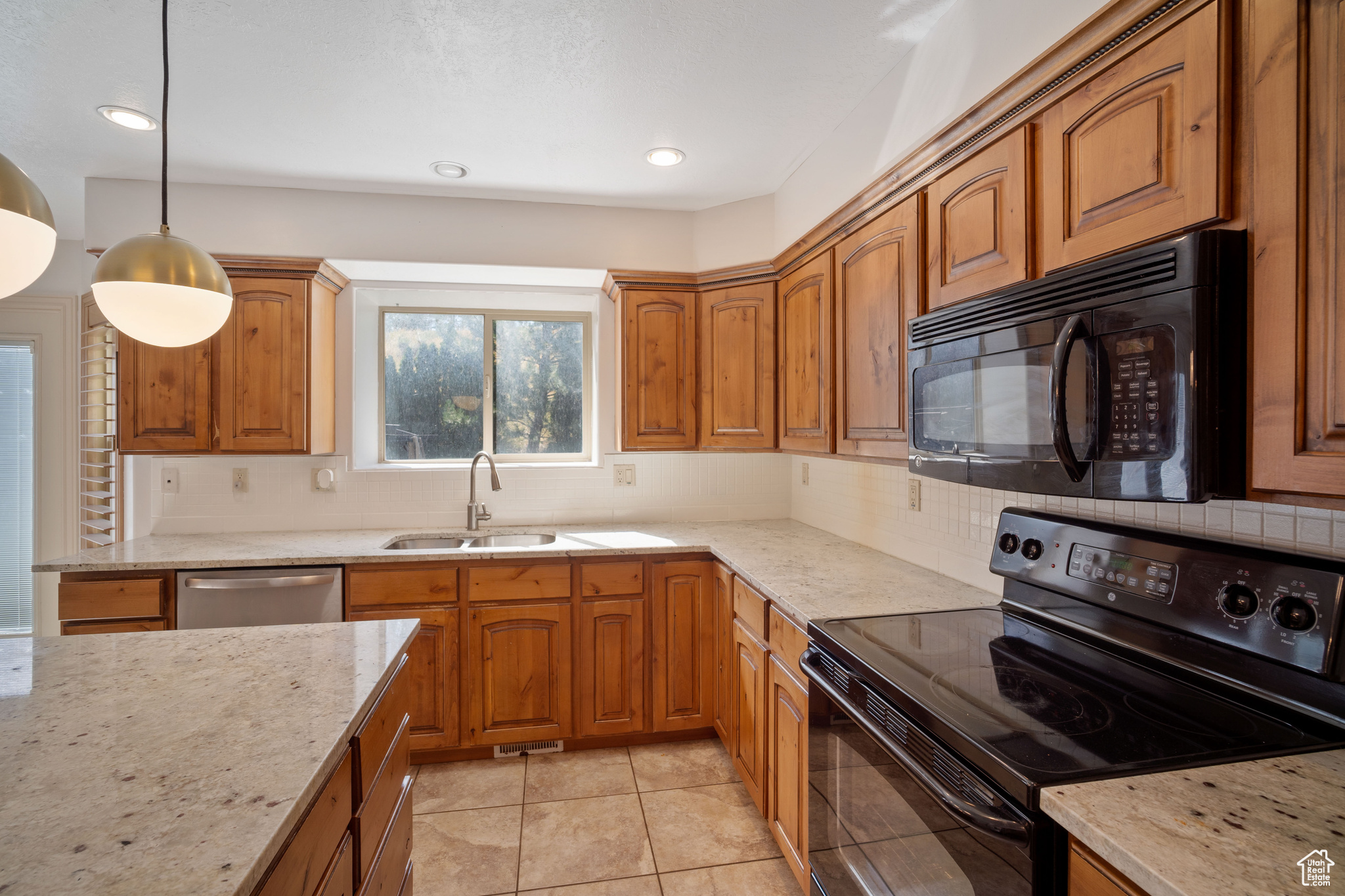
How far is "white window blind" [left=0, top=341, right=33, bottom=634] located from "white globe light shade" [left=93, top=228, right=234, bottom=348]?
2981 millimetres


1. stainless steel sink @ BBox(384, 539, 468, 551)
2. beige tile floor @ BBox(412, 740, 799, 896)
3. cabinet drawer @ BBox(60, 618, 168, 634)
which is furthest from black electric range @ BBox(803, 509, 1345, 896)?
cabinet drawer @ BBox(60, 618, 168, 634)

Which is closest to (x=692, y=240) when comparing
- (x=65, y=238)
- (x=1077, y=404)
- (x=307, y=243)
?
(x=307, y=243)

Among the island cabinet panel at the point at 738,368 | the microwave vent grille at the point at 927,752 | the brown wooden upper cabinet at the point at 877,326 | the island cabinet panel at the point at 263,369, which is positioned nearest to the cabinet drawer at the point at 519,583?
the island cabinet panel at the point at 738,368

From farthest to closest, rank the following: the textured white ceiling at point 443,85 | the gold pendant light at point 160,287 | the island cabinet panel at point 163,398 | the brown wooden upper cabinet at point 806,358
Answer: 1. the island cabinet panel at point 163,398
2. the brown wooden upper cabinet at point 806,358
3. the textured white ceiling at point 443,85
4. the gold pendant light at point 160,287

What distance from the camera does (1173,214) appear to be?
3.30ft

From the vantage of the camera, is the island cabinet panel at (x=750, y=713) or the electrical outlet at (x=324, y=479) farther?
the electrical outlet at (x=324, y=479)

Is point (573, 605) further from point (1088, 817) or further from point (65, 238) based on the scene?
point (65, 238)

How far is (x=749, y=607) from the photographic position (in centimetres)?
222

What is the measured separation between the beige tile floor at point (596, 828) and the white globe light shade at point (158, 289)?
172 cm

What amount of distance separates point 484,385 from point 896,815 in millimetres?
2934

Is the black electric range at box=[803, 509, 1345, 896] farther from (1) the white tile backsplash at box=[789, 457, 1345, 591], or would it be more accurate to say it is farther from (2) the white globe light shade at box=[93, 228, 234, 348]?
(2) the white globe light shade at box=[93, 228, 234, 348]

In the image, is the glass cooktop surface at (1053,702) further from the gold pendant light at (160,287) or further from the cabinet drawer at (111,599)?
the cabinet drawer at (111,599)

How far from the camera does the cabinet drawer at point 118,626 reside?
238 cm

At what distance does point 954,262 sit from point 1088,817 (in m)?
1.25
